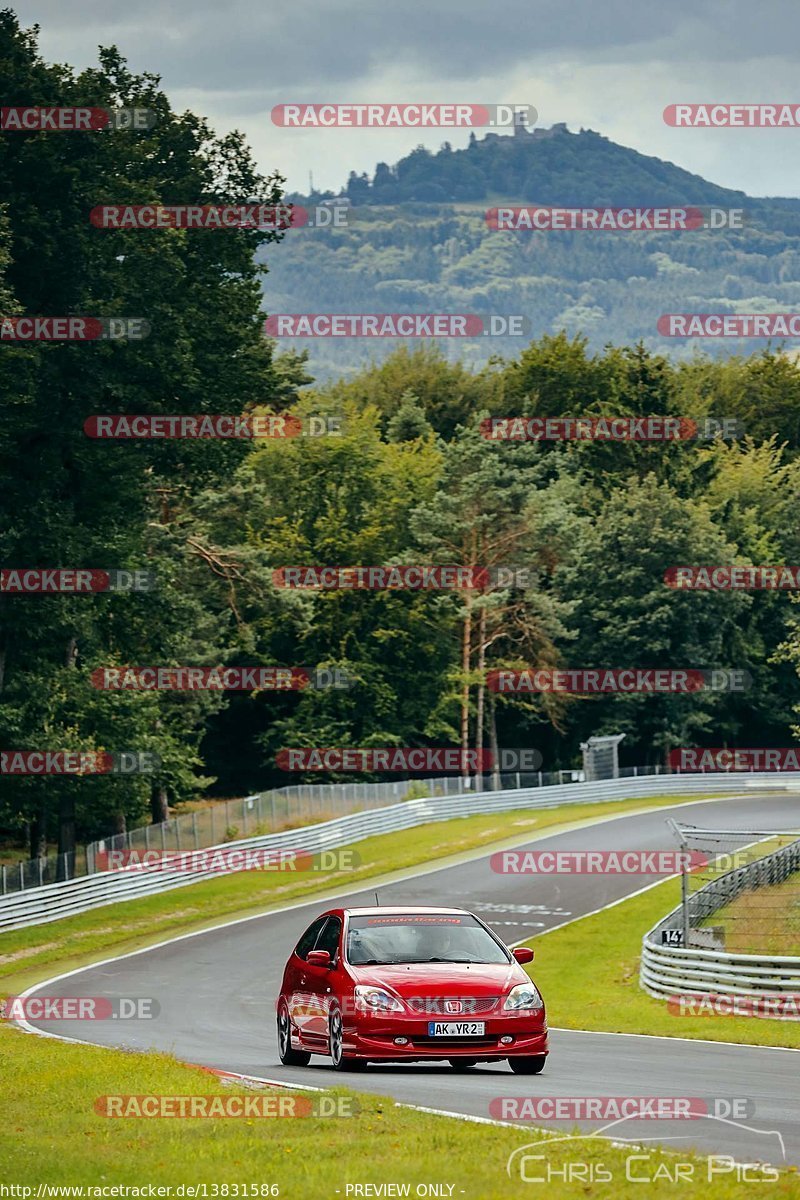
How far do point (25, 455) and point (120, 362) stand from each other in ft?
11.2

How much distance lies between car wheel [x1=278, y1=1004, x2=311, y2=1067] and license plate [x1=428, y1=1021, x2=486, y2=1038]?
2.27 metres

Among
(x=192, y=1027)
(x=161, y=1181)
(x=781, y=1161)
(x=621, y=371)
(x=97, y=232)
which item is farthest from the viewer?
(x=621, y=371)

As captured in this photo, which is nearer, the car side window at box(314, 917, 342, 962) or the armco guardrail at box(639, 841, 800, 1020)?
the car side window at box(314, 917, 342, 962)

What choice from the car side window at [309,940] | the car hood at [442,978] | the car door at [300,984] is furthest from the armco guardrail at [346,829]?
the car hood at [442,978]

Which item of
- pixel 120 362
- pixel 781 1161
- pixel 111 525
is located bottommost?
pixel 781 1161

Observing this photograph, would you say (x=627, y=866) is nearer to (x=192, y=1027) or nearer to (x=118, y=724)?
(x=118, y=724)

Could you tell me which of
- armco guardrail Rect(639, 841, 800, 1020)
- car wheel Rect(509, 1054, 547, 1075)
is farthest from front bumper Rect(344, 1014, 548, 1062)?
armco guardrail Rect(639, 841, 800, 1020)

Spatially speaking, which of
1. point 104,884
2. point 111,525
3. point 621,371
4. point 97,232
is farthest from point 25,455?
point 621,371

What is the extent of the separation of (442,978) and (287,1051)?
2.68 meters

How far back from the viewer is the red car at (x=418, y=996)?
15.2 meters

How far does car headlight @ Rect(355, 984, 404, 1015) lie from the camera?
1523 centimetres

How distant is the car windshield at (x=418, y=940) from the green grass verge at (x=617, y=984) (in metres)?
5.54

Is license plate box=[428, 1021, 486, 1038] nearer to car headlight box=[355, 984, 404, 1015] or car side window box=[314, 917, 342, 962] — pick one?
car headlight box=[355, 984, 404, 1015]

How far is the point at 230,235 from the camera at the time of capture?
42375mm
